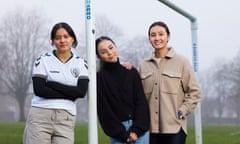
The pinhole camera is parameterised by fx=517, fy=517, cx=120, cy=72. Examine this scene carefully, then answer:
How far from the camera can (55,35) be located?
393cm

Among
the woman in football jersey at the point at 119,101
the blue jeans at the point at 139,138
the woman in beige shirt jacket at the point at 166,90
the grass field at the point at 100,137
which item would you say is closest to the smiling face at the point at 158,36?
the woman in beige shirt jacket at the point at 166,90

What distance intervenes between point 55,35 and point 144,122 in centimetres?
99

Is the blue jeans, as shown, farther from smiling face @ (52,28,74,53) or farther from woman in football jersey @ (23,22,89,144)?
smiling face @ (52,28,74,53)

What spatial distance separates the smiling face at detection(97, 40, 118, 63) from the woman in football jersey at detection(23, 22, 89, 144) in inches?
10.8

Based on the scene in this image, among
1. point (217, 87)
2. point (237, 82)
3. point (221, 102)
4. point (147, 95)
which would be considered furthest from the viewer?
point (221, 102)

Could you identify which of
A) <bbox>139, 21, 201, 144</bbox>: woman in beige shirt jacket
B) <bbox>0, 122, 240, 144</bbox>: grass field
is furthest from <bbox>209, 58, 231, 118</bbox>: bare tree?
<bbox>139, 21, 201, 144</bbox>: woman in beige shirt jacket

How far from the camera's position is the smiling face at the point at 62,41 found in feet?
12.8

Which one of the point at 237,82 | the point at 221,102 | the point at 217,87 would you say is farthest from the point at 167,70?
the point at 221,102

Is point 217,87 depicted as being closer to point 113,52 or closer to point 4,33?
point 4,33

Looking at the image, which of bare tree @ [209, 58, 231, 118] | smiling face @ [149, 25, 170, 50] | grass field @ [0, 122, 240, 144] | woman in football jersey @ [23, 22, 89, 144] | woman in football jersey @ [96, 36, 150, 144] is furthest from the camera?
bare tree @ [209, 58, 231, 118]

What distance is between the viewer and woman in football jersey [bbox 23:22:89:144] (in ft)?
12.5

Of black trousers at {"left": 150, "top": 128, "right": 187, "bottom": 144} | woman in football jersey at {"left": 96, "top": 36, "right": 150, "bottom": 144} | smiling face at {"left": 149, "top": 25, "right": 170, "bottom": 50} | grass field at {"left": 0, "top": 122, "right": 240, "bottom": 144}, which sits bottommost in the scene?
grass field at {"left": 0, "top": 122, "right": 240, "bottom": 144}

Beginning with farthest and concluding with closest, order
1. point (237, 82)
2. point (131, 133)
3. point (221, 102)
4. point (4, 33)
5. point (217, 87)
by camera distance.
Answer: point (221, 102), point (217, 87), point (4, 33), point (237, 82), point (131, 133)

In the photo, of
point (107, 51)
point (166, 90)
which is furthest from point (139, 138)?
point (107, 51)
